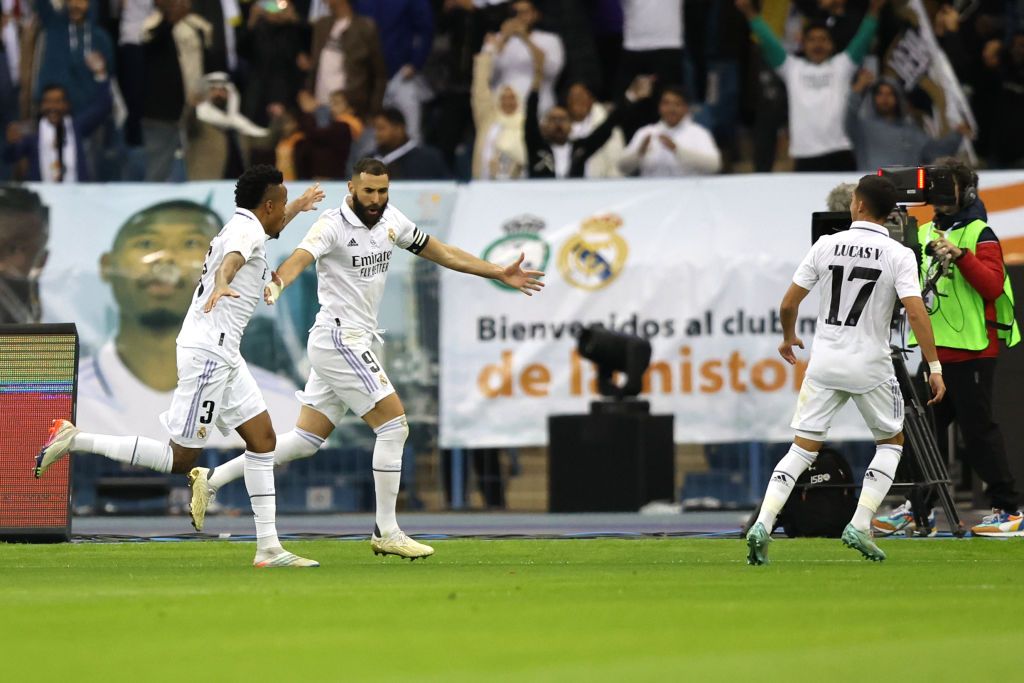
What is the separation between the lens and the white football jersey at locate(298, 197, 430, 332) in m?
12.0

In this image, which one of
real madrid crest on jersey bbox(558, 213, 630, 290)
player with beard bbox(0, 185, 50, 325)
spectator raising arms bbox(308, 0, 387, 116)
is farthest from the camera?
spectator raising arms bbox(308, 0, 387, 116)

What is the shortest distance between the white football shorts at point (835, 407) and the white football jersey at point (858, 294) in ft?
0.21

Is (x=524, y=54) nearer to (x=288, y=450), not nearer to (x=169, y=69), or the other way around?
(x=169, y=69)

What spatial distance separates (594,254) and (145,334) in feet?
14.1

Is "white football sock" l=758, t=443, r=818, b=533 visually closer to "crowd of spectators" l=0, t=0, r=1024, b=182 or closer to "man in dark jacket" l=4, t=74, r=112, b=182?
"crowd of spectators" l=0, t=0, r=1024, b=182

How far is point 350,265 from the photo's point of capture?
12055 mm

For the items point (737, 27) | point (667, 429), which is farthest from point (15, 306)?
point (737, 27)

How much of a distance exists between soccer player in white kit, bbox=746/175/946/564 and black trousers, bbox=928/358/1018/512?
2.62 meters

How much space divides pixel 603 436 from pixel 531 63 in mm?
4748

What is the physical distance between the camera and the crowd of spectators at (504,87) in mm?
19625

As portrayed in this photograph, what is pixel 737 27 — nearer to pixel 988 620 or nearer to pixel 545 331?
pixel 545 331

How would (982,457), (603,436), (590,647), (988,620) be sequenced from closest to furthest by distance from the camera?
(590,647) → (988,620) → (982,457) → (603,436)

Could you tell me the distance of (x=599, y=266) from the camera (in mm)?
18000

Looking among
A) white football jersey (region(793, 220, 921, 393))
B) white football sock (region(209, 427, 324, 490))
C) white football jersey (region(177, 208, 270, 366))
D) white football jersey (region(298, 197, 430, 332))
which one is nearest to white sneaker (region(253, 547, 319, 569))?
white football sock (region(209, 427, 324, 490))
